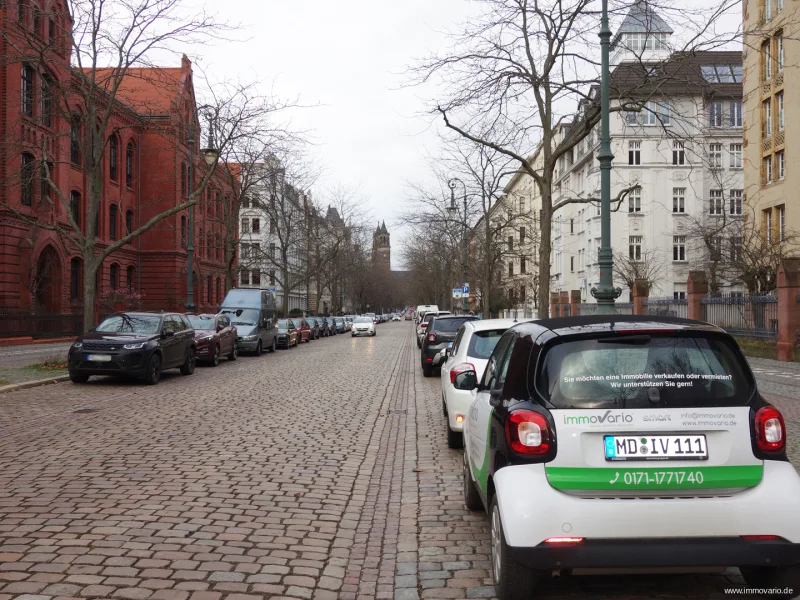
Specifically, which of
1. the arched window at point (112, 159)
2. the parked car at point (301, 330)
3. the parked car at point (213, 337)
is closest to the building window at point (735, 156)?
the parked car at point (301, 330)

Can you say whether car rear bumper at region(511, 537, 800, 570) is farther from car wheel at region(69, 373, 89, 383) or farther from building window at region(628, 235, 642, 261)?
building window at region(628, 235, 642, 261)

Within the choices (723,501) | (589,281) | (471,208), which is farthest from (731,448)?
(589,281)

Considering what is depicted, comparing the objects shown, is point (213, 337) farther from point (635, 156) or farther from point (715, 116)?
point (635, 156)

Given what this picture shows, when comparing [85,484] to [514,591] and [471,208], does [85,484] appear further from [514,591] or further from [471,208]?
[471,208]

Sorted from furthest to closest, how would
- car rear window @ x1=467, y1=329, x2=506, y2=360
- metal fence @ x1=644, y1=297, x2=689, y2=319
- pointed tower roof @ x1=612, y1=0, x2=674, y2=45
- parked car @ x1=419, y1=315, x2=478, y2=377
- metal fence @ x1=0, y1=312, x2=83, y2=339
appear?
1. metal fence @ x1=0, y1=312, x2=83, y2=339
2. metal fence @ x1=644, y1=297, x2=689, y2=319
3. parked car @ x1=419, y1=315, x2=478, y2=377
4. pointed tower roof @ x1=612, y1=0, x2=674, y2=45
5. car rear window @ x1=467, y1=329, x2=506, y2=360

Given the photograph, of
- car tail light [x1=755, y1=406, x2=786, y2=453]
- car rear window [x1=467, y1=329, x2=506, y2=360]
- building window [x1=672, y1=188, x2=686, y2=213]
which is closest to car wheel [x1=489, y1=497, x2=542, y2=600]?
car tail light [x1=755, y1=406, x2=786, y2=453]

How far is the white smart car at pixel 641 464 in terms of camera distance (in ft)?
11.8

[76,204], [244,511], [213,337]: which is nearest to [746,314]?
[213,337]

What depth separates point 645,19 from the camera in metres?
15.2

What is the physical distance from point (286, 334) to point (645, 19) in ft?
76.1

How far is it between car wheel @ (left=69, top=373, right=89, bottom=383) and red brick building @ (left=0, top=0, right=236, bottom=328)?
7042 millimetres

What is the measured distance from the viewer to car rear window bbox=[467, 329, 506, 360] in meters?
9.01

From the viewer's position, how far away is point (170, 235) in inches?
2034

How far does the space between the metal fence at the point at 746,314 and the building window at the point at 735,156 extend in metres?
35.9
